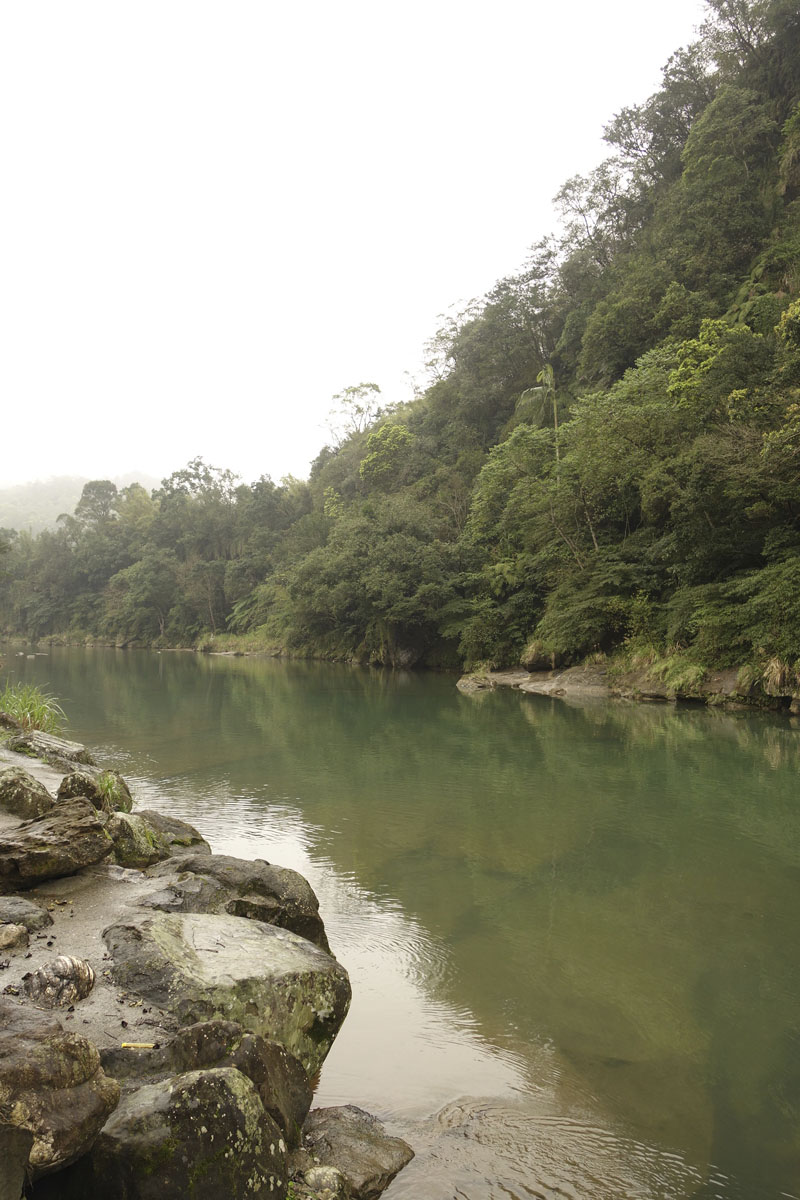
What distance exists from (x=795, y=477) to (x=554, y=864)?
14980 mm

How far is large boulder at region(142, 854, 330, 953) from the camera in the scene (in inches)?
202

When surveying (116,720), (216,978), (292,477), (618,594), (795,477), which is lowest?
(116,720)

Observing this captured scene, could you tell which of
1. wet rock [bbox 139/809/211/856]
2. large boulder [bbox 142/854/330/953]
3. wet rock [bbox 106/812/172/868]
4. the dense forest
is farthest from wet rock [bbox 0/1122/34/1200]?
the dense forest

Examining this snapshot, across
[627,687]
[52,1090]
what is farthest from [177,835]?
[627,687]

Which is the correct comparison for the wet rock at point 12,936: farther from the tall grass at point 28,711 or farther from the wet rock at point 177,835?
the tall grass at point 28,711

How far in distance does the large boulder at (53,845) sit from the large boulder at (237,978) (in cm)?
117

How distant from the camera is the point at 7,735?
34.5 ft

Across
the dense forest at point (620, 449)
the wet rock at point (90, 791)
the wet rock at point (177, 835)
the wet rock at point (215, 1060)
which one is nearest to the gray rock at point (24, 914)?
the wet rock at point (215, 1060)

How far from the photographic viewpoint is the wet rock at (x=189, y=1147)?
2.54 metres

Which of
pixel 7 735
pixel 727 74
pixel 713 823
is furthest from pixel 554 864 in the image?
pixel 727 74

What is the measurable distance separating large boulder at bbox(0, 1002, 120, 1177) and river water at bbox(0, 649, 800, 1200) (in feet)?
5.26

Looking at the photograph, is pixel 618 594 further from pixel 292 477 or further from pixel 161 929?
pixel 292 477

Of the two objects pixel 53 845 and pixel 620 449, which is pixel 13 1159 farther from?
pixel 620 449

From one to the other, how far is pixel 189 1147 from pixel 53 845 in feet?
10.5
